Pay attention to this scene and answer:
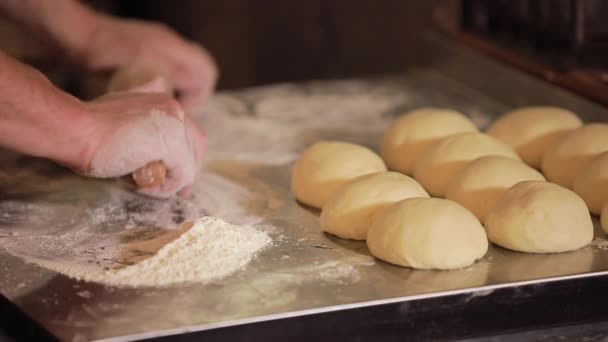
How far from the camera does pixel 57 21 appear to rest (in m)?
2.20

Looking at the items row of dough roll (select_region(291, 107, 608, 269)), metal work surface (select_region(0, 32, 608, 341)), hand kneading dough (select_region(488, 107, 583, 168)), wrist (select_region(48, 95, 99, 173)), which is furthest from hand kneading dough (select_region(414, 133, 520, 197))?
wrist (select_region(48, 95, 99, 173))

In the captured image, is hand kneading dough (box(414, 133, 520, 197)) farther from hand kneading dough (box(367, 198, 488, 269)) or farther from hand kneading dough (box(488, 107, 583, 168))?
hand kneading dough (box(367, 198, 488, 269))

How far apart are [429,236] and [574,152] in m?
0.49

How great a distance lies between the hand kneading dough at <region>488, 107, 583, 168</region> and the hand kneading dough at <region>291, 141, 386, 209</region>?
34cm

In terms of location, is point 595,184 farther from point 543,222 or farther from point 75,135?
Result: point 75,135

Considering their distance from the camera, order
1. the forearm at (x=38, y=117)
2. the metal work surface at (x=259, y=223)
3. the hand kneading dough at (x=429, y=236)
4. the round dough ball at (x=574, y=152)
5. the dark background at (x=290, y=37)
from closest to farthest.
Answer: the metal work surface at (x=259, y=223) < the hand kneading dough at (x=429, y=236) < the forearm at (x=38, y=117) < the round dough ball at (x=574, y=152) < the dark background at (x=290, y=37)

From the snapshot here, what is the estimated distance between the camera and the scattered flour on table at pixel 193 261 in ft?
4.42

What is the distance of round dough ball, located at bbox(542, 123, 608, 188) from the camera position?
1.68 meters

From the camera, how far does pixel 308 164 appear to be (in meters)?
1.75

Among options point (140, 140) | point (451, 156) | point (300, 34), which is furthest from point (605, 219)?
point (300, 34)

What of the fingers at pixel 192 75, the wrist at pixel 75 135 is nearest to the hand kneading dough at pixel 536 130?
the fingers at pixel 192 75

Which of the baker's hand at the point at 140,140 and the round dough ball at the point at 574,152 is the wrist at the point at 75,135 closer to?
the baker's hand at the point at 140,140

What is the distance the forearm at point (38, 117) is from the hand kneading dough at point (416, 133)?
69 cm

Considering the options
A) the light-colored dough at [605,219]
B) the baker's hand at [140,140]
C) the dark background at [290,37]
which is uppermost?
the baker's hand at [140,140]
